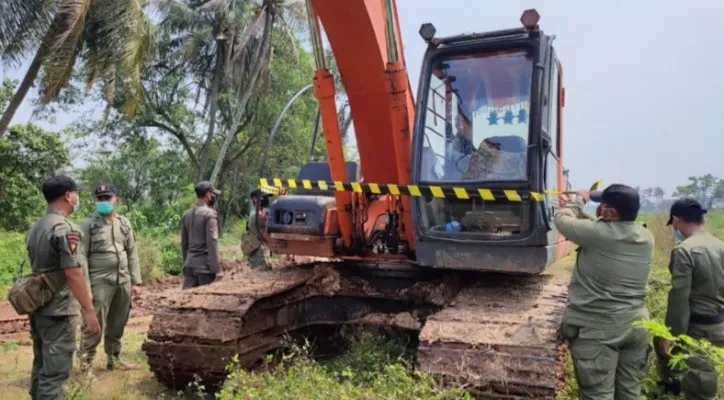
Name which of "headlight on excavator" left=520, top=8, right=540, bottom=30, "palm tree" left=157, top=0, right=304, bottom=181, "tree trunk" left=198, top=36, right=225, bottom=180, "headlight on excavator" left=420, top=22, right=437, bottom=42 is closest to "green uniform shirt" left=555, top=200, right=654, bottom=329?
"headlight on excavator" left=520, top=8, right=540, bottom=30

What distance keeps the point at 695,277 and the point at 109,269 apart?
4.78 metres

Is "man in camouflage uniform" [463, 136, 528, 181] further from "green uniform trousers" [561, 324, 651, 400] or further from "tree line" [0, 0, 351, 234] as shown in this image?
"tree line" [0, 0, 351, 234]

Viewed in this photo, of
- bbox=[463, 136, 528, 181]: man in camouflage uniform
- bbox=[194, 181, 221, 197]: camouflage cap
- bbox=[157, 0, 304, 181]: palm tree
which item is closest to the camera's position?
bbox=[463, 136, 528, 181]: man in camouflage uniform

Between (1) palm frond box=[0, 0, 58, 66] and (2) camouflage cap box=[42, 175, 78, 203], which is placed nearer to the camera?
(2) camouflage cap box=[42, 175, 78, 203]

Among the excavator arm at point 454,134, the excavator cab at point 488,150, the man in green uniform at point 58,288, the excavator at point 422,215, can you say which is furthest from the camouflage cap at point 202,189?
the excavator cab at point 488,150

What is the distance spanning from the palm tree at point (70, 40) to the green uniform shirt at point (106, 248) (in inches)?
332

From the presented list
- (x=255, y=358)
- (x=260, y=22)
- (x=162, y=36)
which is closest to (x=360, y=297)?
(x=255, y=358)

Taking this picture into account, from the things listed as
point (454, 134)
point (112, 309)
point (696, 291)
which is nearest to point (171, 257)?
point (112, 309)

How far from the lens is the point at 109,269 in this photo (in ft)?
19.5

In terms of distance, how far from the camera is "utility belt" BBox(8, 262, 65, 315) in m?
4.29

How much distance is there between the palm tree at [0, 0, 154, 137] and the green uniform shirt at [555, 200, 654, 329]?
11.9 m

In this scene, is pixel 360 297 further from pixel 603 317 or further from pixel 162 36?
pixel 162 36

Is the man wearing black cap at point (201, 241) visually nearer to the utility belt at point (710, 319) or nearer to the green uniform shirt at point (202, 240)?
the green uniform shirt at point (202, 240)

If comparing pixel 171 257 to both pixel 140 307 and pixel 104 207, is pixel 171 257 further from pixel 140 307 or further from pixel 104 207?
pixel 104 207
